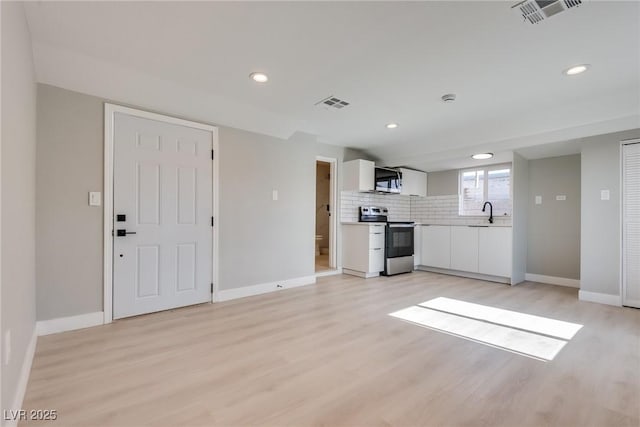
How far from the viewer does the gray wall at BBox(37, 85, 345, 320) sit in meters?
2.66

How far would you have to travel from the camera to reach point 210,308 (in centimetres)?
345

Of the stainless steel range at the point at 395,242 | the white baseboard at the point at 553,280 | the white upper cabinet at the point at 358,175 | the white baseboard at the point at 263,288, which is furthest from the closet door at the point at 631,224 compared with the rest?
the white baseboard at the point at 263,288

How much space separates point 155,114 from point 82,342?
7.41 ft

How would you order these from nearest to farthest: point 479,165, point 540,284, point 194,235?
point 194,235
point 540,284
point 479,165

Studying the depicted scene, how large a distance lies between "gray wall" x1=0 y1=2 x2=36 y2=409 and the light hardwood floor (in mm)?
349

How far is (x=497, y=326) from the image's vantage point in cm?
291

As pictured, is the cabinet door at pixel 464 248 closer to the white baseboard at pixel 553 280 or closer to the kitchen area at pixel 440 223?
the kitchen area at pixel 440 223

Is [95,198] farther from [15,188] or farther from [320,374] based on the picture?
[320,374]

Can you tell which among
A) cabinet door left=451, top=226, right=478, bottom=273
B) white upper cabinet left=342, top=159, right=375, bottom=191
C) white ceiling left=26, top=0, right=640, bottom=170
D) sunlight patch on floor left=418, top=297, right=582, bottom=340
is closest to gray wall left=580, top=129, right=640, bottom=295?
white ceiling left=26, top=0, right=640, bottom=170

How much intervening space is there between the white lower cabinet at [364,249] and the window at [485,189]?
6.06 feet

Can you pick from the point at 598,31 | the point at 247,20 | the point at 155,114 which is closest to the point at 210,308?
the point at 155,114

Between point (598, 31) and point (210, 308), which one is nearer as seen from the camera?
point (598, 31)

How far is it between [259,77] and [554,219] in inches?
197

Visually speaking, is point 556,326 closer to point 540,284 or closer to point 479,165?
point 540,284
